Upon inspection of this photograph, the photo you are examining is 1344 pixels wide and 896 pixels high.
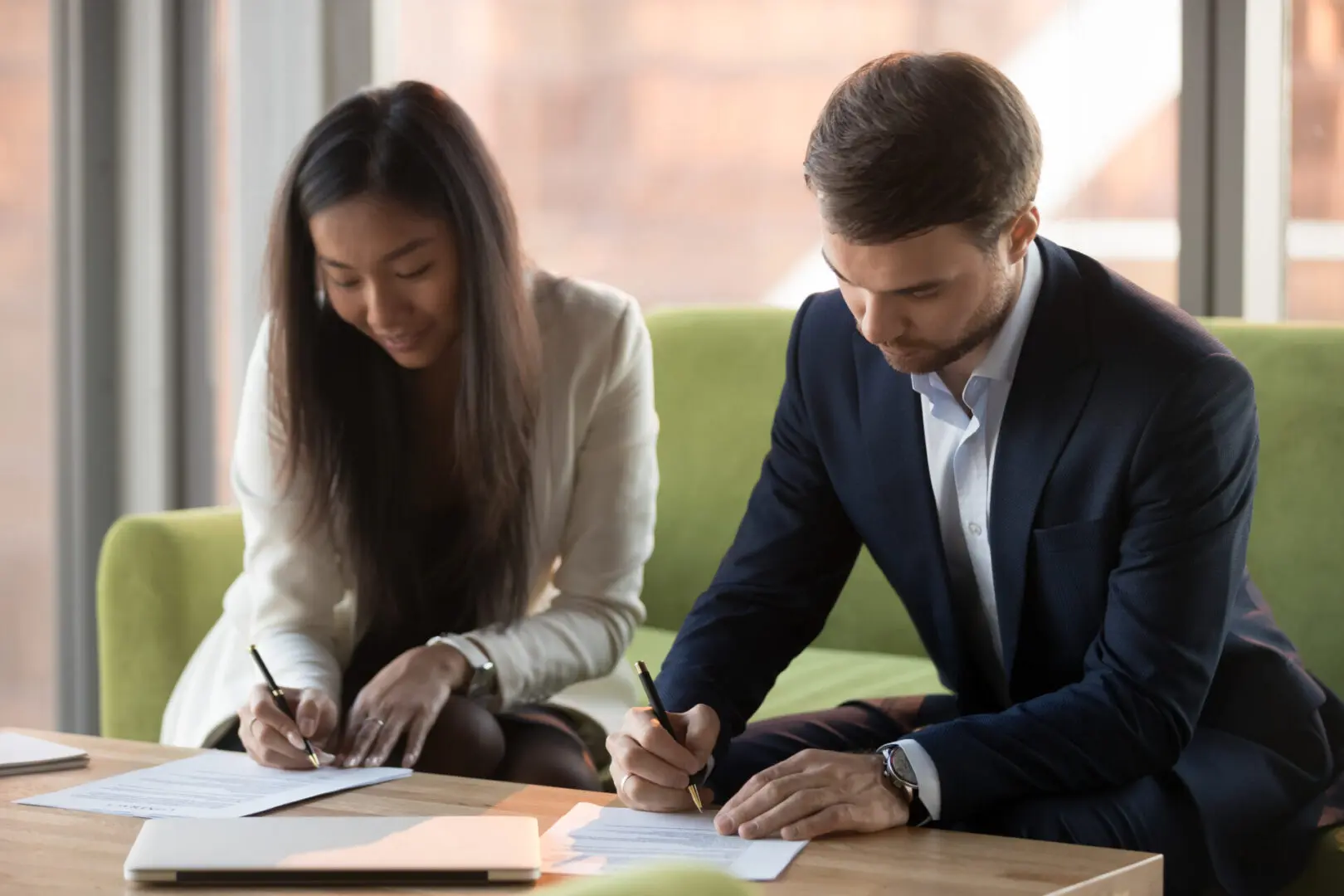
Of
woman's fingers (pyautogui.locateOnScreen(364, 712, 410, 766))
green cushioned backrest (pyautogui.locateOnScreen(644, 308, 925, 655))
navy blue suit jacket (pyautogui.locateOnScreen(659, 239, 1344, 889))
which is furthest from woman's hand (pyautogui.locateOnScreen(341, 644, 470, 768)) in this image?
green cushioned backrest (pyautogui.locateOnScreen(644, 308, 925, 655))

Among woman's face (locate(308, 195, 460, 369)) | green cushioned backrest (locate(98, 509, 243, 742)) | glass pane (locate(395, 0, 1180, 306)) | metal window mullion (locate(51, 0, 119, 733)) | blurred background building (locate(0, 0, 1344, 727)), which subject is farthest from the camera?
metal window mullion (locate(51, 0, 119, 733))

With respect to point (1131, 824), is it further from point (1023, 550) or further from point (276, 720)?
point (276, 720)

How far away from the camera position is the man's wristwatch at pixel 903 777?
4.74ft

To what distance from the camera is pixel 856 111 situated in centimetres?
153

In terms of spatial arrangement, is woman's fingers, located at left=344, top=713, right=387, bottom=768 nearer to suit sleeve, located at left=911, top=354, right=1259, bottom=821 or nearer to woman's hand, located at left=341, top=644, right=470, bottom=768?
woman's hand, located at left=341, top=644, right=470, bottom=768

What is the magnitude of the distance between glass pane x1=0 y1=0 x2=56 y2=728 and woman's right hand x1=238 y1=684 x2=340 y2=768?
1983mm

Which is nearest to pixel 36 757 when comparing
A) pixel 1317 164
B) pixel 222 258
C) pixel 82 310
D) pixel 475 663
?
pixel 475 663

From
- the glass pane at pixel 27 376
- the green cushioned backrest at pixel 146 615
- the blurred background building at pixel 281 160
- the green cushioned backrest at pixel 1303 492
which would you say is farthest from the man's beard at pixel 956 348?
the glass pane at pixel 27 376

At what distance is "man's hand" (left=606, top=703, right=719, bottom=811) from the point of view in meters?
1.47

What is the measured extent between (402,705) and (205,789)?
0.96 feet

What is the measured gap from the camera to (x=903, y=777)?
1449mm

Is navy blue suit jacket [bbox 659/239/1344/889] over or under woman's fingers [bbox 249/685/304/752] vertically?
over

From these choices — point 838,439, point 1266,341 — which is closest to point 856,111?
point 838,439

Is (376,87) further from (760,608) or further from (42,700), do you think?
(42,700)
